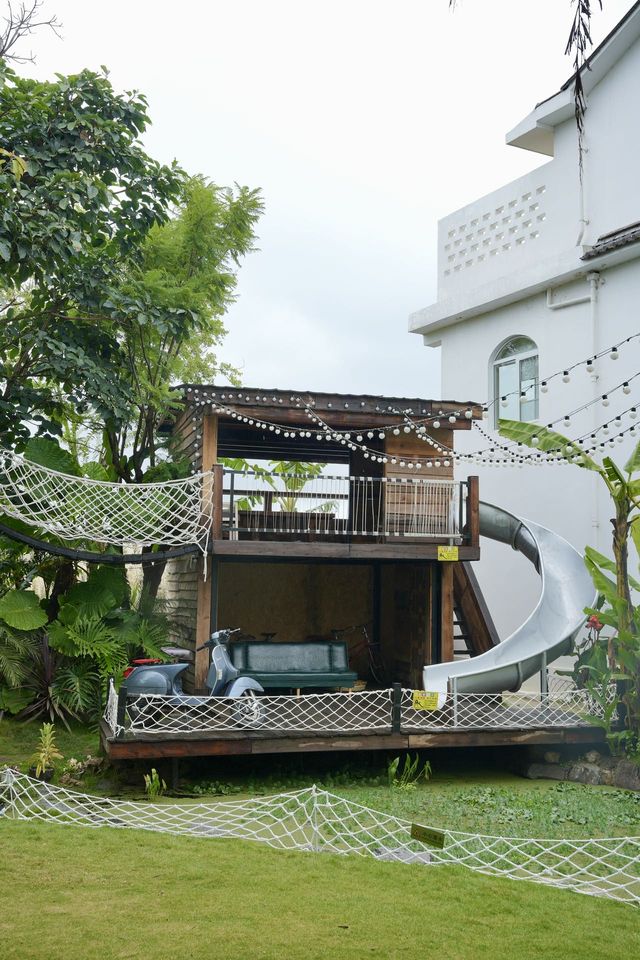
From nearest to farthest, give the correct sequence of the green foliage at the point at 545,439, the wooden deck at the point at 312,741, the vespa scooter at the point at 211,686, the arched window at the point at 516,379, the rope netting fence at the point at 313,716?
the wooden deck at the point at 312,741
the rope netting fence at the point at 313,716
the vespa scooter at the point at 211,686
the green foliage at the point at 545,439
the arched window at the point at 516,379

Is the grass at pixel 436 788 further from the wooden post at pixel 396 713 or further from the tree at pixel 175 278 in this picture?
the tree at pixel 175 278

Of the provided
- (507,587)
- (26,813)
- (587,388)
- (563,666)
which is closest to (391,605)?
(507,587)

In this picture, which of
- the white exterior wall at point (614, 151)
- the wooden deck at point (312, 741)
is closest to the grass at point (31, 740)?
the wooden deck at point (312, 741)

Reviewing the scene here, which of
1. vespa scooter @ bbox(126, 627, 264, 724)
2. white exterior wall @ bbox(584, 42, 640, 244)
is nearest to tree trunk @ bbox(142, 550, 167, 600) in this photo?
vespa scooter @ bbox(126, 627, 264, 724)

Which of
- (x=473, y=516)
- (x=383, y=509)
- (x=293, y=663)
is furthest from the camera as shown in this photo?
(x=383, y=509)

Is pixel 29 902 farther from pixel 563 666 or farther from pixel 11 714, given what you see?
pixel 563 666

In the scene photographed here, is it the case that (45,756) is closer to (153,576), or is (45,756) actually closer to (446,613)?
(153,576)

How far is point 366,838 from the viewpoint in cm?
746

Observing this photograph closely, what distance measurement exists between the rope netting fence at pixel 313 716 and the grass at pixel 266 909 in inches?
101

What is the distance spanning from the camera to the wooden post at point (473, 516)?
41.6 ft

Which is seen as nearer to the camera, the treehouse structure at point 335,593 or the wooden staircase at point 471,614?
the treehouse structure at point 335,593

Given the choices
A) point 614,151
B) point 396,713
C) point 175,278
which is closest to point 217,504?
point 396,713

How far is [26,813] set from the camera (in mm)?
8234

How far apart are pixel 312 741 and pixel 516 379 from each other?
7831mm
